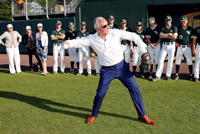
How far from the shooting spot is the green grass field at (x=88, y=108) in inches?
186

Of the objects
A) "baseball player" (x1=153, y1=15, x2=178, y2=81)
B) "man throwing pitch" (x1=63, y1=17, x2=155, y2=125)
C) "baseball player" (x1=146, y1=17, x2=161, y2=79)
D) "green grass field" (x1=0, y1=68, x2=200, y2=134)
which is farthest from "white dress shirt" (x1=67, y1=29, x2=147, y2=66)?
"baseball player" (x1=146, y1=17, x2=161, y2=79)

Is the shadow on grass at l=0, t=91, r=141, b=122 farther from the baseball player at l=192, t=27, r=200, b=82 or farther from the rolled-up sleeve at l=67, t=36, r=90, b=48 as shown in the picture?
the baseball player at l=192, t=27, r=200, b=82

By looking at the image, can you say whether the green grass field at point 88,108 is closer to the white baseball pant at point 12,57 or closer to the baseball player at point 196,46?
the baseball player at point 196,46

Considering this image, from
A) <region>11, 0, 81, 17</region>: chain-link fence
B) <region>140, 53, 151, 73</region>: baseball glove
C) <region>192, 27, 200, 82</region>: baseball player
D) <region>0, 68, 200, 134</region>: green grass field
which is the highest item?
<region>11, 0, 81, 17</region>: chain-link fence

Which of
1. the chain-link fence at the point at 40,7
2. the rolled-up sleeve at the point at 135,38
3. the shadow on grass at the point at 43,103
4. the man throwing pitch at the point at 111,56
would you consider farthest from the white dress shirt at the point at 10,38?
the chain-link fence at the point at 40,7

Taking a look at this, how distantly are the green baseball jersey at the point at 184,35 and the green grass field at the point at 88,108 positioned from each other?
1.49 metres

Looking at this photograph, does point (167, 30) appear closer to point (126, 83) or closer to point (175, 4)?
point (126, 83)

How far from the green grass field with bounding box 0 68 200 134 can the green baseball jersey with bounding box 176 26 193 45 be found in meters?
1.49

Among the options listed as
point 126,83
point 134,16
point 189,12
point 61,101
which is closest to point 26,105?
point 61,101

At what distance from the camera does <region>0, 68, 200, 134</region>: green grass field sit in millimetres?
4727

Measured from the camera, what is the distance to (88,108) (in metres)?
6.00

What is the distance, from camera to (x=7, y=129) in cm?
481

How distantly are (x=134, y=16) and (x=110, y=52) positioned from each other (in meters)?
10.4

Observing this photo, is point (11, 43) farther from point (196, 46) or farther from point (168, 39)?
point (196, 46)
